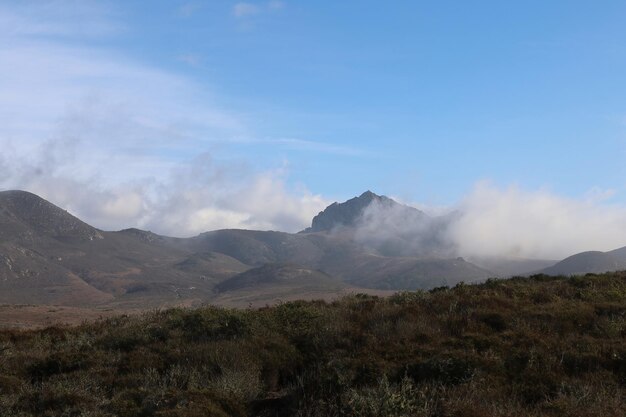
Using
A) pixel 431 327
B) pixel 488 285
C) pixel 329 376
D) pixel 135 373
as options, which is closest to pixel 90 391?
pixel 135 373

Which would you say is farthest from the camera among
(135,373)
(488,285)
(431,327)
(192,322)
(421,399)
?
(488,285)

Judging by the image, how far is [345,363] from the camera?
1000 centimetres

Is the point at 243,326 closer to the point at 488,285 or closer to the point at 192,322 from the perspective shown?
the point at 192,322

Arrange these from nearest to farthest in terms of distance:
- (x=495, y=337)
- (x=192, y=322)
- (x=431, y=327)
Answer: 1. (x=495, y=337)
2. (x=431, y=327)
3. (x=192, y=322)

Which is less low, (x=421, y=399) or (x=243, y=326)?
(x=243, y=326)

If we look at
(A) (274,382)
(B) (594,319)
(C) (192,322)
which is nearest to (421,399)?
(A) (274,382)

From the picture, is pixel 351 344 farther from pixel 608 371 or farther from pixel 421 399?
pixel 608 371

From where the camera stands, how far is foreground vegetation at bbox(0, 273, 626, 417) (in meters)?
8.38

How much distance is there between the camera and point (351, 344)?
11922 millimetres

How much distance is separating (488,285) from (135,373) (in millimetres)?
14257

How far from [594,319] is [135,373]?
1052 centimetres

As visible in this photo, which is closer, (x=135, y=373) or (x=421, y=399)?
(x=421, y=399)

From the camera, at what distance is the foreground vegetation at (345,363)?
27.5 ft

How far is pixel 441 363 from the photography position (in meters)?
9.68
